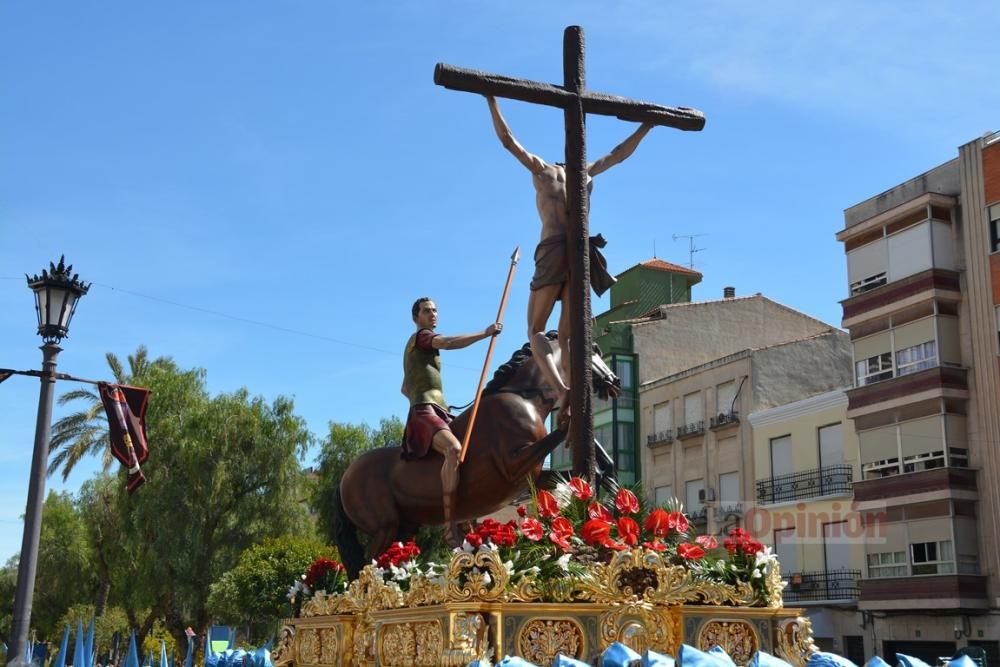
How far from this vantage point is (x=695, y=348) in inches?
1855

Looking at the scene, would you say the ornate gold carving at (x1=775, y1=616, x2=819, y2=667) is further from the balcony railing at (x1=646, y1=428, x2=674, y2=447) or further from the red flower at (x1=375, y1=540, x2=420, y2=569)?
the balcony railing at (x1=646, y1=428, x2=674, y2=447)

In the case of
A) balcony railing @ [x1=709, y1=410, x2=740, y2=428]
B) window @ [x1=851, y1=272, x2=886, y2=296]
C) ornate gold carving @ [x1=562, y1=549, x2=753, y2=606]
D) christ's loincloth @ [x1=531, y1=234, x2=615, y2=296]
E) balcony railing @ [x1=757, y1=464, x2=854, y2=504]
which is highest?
window @ [x1=851, y1=272, x2=886, y2=296]

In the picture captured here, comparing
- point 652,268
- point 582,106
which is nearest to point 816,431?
point 652,268

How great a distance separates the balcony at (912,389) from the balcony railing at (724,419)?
5.72 meters

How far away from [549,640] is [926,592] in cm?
2833

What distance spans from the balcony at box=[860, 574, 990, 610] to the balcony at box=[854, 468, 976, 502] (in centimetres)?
237

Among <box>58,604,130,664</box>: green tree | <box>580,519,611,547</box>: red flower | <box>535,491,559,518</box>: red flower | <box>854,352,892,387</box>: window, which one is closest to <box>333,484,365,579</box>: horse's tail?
<box>535,491,559,518</box>: red flower

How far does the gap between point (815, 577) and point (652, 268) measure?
57.2 feet

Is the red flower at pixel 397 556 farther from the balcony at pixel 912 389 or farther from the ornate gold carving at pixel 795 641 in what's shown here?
the balcony at pixel 912 389

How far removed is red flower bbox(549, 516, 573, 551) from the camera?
7.10 metres

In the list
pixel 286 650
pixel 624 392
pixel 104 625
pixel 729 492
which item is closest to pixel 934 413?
pixel 729 492

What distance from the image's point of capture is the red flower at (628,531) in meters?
7.15

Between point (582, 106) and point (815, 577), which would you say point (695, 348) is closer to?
point (815, 577)

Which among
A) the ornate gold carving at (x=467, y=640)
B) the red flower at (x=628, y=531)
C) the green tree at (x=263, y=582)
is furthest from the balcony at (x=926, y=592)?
the ornate gold carving at (x=467, y=640)
